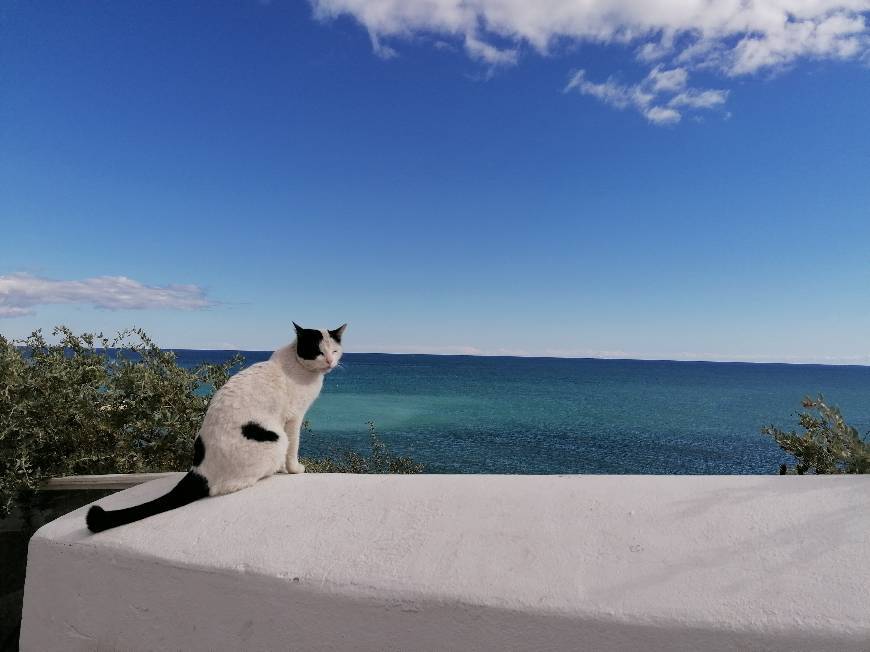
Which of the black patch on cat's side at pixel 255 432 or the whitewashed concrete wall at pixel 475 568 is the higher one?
the black patch on cat's side at pixel 255 432

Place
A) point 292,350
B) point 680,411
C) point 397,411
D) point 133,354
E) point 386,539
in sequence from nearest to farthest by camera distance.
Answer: point 386,539, point 292,350, point 133,354, point 397,411, point 680,411

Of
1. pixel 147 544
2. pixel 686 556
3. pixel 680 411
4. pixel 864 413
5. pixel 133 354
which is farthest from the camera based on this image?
pixel 864 413

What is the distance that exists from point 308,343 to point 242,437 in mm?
579

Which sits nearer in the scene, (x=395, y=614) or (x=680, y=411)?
(x=395, y=614)

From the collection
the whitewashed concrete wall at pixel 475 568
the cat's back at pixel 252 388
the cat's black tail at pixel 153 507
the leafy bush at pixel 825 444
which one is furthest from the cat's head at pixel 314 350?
the leafy bush at pixel 825 444

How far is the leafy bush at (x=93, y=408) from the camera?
3428mm

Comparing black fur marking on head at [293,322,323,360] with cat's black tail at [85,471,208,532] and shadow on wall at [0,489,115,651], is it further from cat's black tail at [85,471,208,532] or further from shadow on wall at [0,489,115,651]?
shadow on wall at [0,489,115,651]

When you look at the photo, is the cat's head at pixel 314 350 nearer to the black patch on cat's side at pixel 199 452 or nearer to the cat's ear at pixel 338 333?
the cat's ear at pixel 338 333

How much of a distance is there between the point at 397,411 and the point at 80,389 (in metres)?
28.6

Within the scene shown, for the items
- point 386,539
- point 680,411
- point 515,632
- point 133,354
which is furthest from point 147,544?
point 680,411

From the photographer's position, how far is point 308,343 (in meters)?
2.75

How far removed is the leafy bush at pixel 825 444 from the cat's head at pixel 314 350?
268cm

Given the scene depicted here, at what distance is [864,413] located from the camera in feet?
139

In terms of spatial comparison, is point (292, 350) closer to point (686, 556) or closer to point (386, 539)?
point (386, 539)
